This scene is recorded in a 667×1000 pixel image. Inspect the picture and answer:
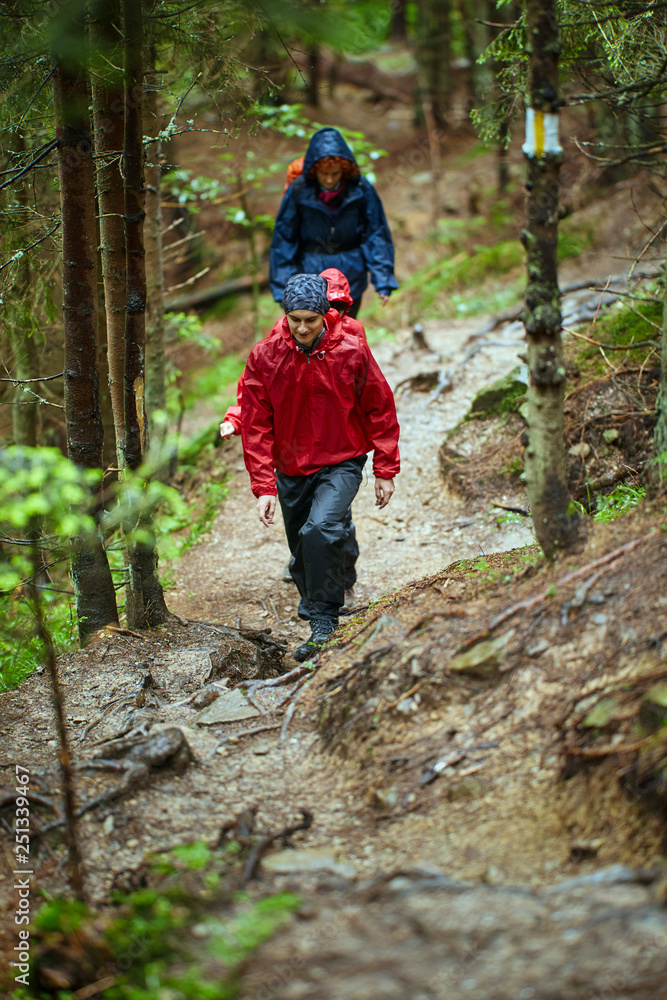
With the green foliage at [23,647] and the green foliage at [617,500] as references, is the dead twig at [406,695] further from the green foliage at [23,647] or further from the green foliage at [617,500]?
the green foliage at [23,647]

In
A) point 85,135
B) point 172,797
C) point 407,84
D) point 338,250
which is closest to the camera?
point 172,797

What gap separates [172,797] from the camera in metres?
3.06

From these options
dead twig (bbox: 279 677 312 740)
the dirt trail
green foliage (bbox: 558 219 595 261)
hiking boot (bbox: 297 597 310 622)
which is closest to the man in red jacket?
hiking boot (bbox: 297 597 310 622)

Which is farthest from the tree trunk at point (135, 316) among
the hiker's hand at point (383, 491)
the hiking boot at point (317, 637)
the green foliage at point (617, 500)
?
the green foliage at point (617, 500)

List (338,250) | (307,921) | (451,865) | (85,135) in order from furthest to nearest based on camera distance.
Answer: (338,250)
(85,135)
(451,865)
(307,921)

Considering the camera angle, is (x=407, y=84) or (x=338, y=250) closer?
(x=338, y=250)

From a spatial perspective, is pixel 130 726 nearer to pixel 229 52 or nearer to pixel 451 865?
pixel 451 865

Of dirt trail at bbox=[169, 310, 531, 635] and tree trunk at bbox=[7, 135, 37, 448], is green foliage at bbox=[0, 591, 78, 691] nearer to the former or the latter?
dirt trail at bbox=[169, 310, 531, 635]

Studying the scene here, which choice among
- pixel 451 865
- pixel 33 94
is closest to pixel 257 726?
pixel 451 865

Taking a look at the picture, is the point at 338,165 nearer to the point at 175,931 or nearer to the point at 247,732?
the point at 247,732

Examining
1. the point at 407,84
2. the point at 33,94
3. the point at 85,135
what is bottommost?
the point at 85,135

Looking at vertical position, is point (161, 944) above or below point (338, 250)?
below

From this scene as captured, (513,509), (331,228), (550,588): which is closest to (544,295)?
(550,588)

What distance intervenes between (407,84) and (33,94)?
848 inches
